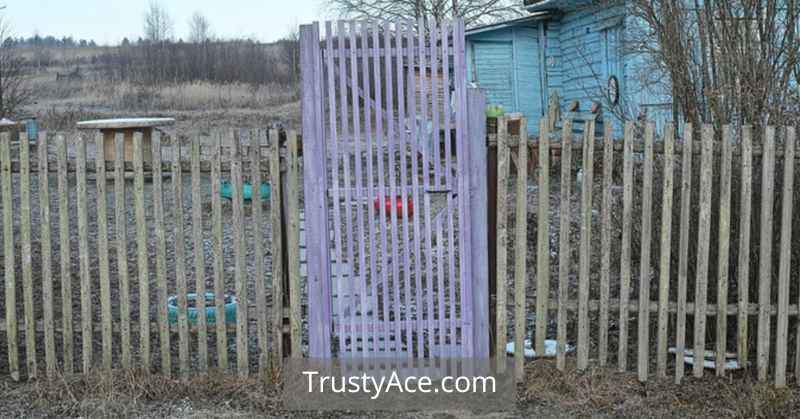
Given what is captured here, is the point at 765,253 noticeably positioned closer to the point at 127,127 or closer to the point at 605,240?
the point at 605,240

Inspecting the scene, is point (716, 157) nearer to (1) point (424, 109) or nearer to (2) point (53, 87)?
(1) point (424, 109)

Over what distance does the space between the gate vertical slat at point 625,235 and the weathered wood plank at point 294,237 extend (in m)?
1.86

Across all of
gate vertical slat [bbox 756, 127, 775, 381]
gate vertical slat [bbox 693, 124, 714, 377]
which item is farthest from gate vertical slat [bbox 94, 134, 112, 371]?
gate vertical slat [bbox 756, 127, 775, 381]

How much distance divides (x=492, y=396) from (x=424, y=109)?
5.48 feet

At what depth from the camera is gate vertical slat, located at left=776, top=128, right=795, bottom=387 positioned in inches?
199

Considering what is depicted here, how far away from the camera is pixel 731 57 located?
611cm

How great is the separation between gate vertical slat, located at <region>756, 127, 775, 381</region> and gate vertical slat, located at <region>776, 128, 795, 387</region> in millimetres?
62

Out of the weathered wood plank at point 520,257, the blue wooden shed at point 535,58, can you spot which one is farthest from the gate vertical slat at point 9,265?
the blue wooden shed at point 535,58

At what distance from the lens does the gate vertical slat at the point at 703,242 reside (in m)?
5.09

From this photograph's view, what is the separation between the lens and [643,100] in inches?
579

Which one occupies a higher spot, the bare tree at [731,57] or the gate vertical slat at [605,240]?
the bare tree at [731,57]

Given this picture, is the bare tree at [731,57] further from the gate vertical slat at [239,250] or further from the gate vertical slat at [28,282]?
the gate vertical slat at [28,282]

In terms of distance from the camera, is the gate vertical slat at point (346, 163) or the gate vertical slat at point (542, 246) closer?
the gate vertical slat at point (346, 163)

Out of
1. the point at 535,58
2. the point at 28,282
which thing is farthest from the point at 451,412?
the point at 535,58
